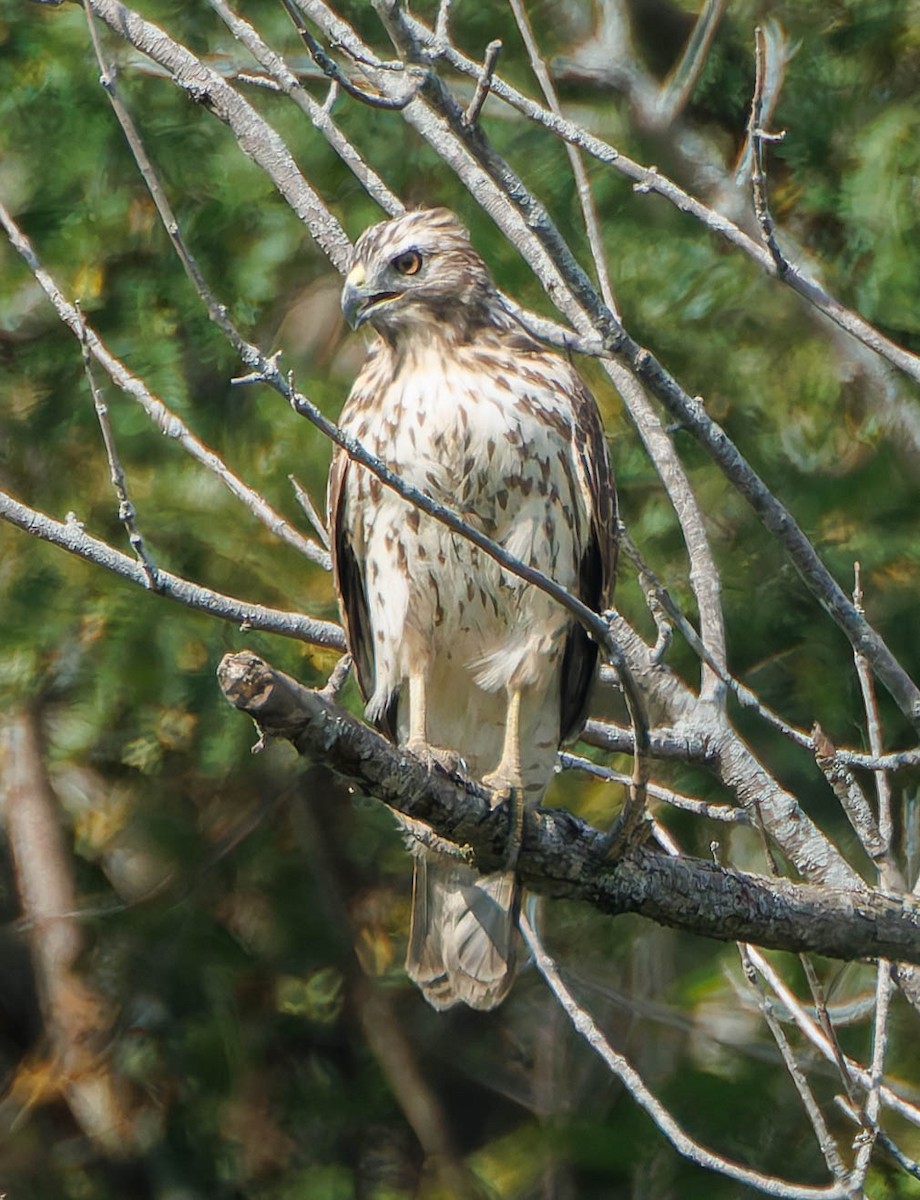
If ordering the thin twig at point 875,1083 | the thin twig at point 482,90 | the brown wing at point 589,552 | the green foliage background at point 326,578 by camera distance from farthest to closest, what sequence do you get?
1. the green foliage background at point 326,578
2. the brown wing at point 589,552
3. the thin twig at point 875,1083
4. the thin twig at point 482,90

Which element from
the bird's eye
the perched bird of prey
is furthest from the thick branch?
the bird's eye

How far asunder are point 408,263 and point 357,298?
0.61 feet

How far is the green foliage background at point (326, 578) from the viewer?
459 cm

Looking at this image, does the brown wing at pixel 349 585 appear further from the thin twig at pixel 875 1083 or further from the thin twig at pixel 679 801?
the thin twig at pixel 875 1083

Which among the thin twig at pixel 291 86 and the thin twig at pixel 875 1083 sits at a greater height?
the thin twig at pixel 291 86

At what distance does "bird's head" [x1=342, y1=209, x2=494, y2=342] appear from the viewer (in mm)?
3750

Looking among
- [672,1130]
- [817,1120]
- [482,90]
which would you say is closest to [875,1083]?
[817,1120]

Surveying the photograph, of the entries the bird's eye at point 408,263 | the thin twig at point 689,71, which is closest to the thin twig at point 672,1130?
the bird's eye at point 408,263

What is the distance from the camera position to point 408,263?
3.83 m

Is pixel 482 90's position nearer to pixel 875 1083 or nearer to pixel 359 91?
pixel 359 91

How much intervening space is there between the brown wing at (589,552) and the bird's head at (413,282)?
29cm

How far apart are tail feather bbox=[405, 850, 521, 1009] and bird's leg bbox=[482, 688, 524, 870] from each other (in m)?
0.36

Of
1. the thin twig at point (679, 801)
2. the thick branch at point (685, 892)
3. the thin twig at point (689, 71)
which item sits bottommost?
the thick branch at point (685, 892)

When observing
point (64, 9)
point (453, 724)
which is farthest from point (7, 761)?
point (64, 9)
